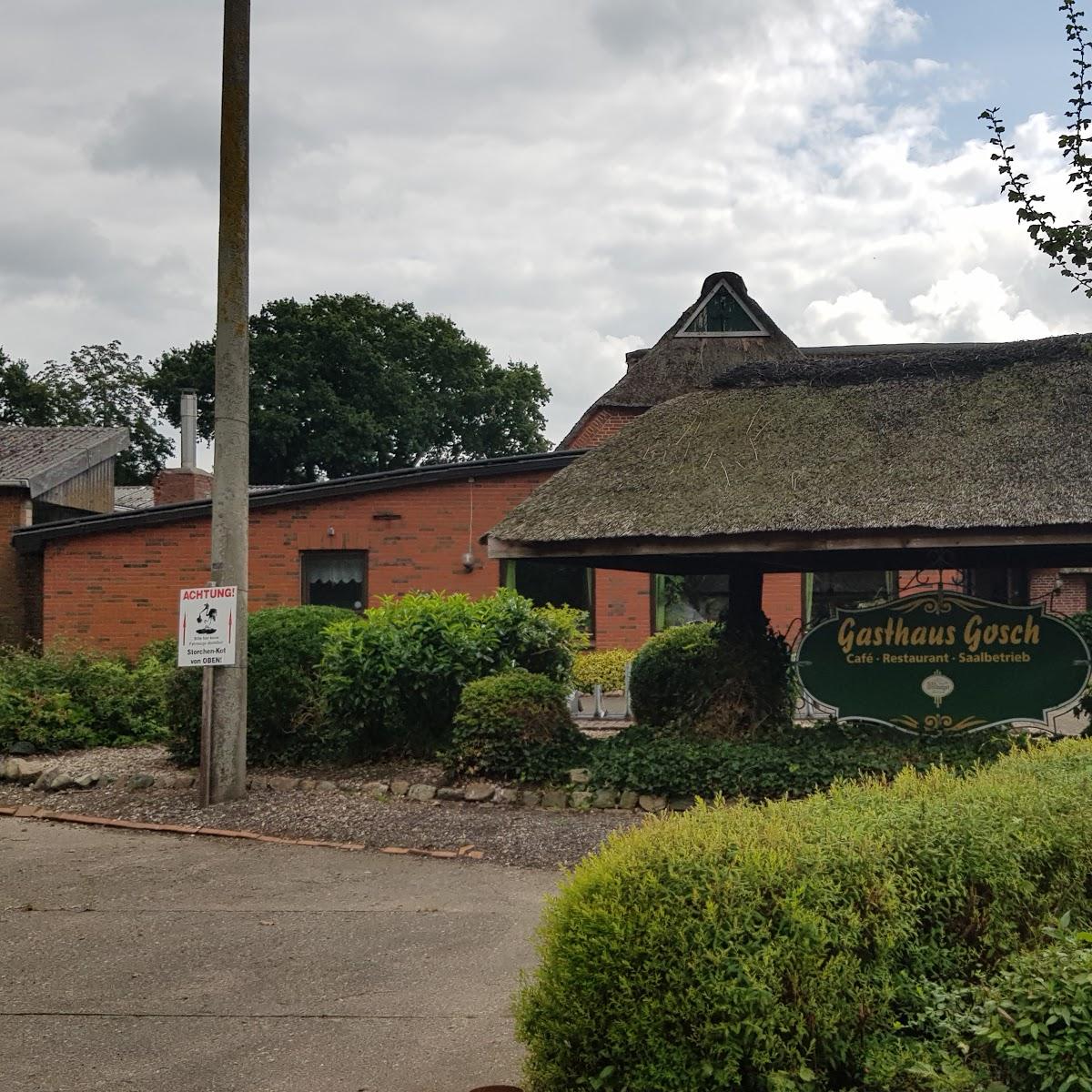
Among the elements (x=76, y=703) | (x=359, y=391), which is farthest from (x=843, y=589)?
(x=359, y=391)

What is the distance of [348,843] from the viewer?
9055mm

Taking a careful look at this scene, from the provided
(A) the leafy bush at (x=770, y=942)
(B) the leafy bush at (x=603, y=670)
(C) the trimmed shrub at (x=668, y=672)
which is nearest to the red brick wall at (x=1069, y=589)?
(B) the leafy bush at (x=603, y=670)

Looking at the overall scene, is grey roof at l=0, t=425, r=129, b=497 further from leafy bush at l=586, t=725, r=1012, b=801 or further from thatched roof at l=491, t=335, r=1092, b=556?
leafy bush at l=586, t=725, r=1012, b=801

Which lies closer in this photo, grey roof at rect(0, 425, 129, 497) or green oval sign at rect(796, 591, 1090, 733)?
→ green oval sign at rect(796, 591, 1090, 733)

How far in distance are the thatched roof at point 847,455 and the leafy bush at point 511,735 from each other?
52.0 inches

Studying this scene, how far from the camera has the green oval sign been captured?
10.6 m

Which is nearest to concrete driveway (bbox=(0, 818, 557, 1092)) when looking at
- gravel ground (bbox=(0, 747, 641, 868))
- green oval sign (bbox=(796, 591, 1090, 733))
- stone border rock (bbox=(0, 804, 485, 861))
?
stone border rock (bbox=(0, 804, 485, 861))

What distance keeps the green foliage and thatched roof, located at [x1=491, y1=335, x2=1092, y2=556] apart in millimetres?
6219

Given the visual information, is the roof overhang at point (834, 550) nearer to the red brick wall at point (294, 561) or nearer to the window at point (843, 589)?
the red brick wall at point (294, 561)

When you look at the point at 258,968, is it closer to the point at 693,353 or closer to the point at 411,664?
the point at 411,664

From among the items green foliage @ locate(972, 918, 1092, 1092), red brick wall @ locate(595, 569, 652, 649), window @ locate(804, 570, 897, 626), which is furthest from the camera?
window @ locate(804, 570, 897, 626)

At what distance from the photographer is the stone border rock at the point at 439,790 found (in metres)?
10.1

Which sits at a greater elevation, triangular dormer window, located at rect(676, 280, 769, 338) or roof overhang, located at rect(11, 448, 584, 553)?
triangular dormer window, located at rect(676, 280, 769, 338)

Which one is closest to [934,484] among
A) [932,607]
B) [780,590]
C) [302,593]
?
[932,607]
